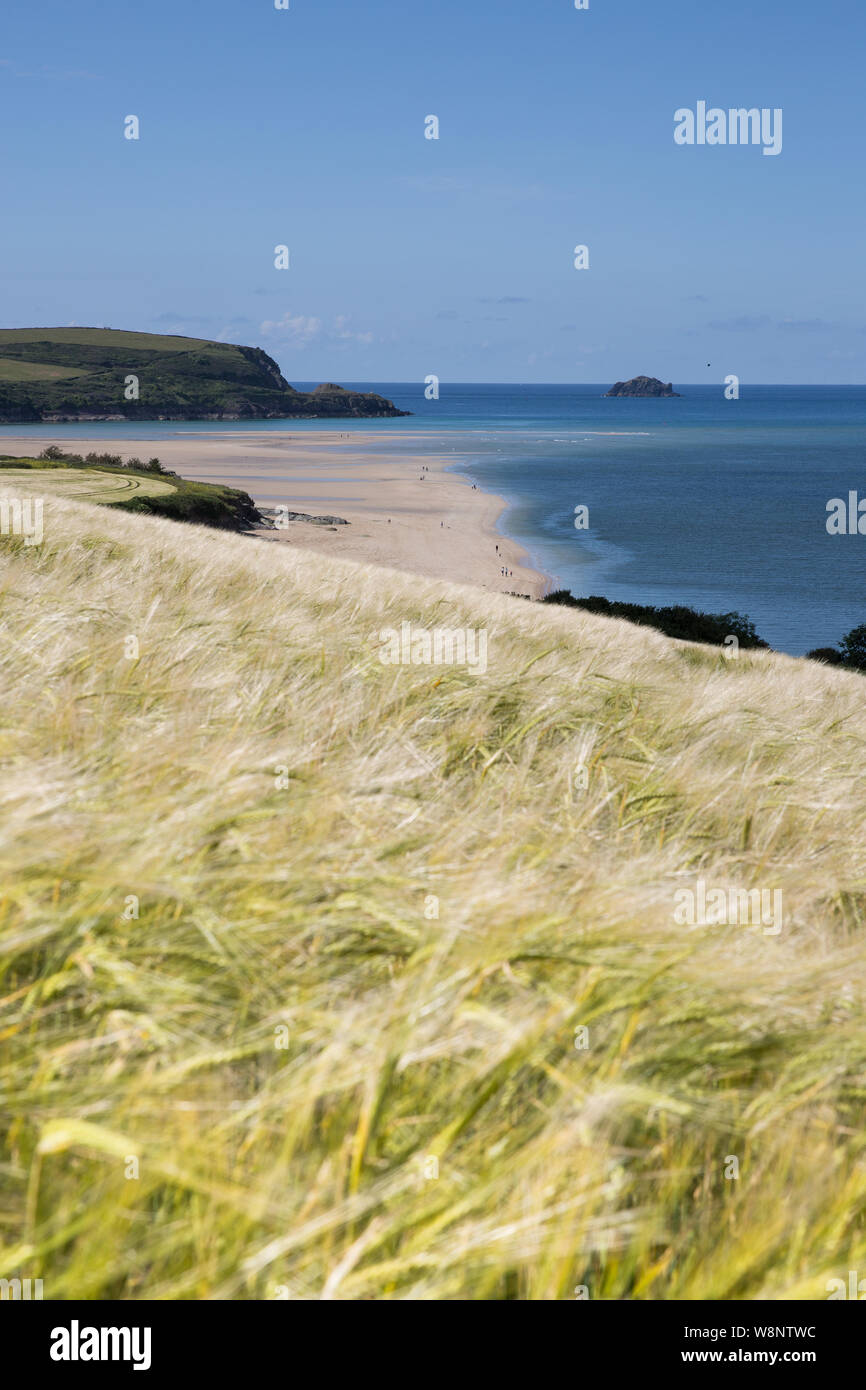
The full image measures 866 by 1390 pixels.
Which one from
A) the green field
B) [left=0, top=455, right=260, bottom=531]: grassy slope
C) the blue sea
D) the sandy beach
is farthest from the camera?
the sandy beach

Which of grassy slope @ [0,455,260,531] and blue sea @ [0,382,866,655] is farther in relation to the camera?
blue sea @ [0,382,866,655]

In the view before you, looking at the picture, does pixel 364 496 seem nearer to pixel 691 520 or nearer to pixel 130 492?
pixel 691 520

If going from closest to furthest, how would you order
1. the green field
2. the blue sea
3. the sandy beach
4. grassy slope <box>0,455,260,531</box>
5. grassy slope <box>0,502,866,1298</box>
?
grassy slope <box>0,502,866,1298</box>, the green field, grassy slope <box>0,455,260,531</box>, the blue sea, the sandy beach

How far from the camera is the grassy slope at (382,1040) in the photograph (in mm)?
1566

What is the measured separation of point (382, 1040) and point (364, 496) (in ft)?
272

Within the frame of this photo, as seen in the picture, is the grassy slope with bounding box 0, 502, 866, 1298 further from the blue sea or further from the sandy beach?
the blue sea

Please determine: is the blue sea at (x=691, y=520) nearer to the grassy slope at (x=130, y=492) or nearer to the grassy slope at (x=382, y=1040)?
the grassy slope at (x=130, y=492)

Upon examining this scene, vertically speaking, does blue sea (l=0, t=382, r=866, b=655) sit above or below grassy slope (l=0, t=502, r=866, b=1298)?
above

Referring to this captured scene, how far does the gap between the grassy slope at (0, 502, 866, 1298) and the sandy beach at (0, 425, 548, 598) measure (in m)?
32.5

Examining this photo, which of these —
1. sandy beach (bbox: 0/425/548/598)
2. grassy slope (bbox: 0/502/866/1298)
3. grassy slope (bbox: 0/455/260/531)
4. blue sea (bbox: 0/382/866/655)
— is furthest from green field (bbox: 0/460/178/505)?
grassy slope (bbox: 0/502/866/1298)

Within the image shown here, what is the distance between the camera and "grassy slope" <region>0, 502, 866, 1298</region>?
5.14 ft

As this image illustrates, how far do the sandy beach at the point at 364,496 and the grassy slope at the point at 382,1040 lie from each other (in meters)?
32.5

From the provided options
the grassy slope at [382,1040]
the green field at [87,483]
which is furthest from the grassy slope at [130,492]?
the grassy slope at [382,1040]

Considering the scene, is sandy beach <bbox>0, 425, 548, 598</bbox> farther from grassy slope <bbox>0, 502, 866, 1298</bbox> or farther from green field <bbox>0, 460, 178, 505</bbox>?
grassy slope <bbox>0, 502, 866, 1298</bbox>
